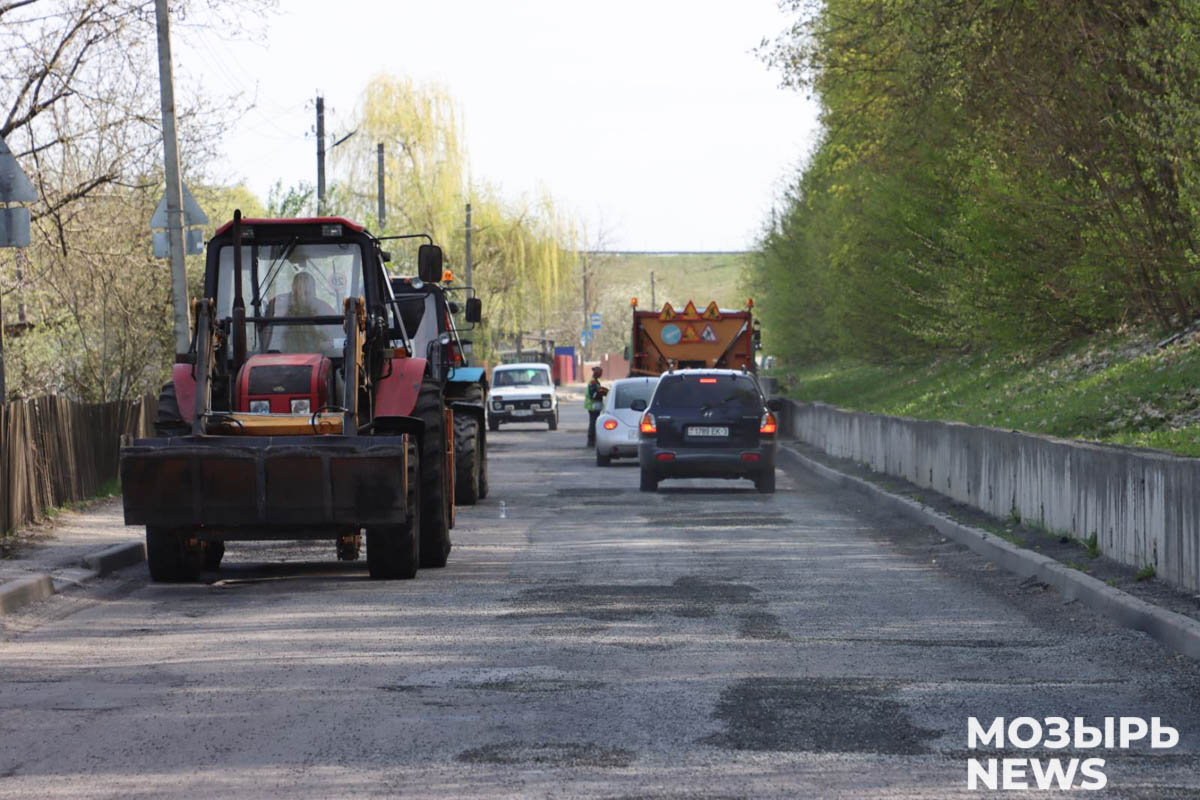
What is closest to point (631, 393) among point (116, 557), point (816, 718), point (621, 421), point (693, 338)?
point (621, 421)

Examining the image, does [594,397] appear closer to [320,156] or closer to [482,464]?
[320,156]

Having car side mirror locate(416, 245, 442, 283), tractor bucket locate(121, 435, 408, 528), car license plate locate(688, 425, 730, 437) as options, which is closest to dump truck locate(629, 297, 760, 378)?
car license plate locate(688, 425, 730, 437)

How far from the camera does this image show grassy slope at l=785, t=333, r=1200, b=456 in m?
20.1

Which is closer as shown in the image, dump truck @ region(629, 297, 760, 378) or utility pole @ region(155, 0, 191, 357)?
utility pole @ region(155, 0, 191, 357)

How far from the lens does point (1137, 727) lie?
24.7 ft

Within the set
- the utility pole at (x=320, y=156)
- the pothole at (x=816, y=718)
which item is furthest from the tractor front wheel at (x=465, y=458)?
the utility pole at (x=320, y=156)

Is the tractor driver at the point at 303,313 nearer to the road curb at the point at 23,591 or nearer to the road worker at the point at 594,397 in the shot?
the road curb at the point at 23,591

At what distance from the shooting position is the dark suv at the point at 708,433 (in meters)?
23.9

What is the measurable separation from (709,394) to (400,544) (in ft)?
36.8

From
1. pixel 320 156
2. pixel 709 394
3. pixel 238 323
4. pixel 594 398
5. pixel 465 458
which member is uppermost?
pixel 320 156

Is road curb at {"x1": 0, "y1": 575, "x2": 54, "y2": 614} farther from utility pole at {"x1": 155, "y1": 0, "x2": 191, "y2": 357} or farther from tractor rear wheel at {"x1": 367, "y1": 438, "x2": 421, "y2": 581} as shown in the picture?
utility pole at {"x1": 155, "y1": 0, "x2": 191, "y2": 357}

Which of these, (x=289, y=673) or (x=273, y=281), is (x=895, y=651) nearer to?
(x=289, y=673)

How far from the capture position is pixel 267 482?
1271cm

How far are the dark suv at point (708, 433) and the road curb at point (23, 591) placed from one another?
11.9 metres
